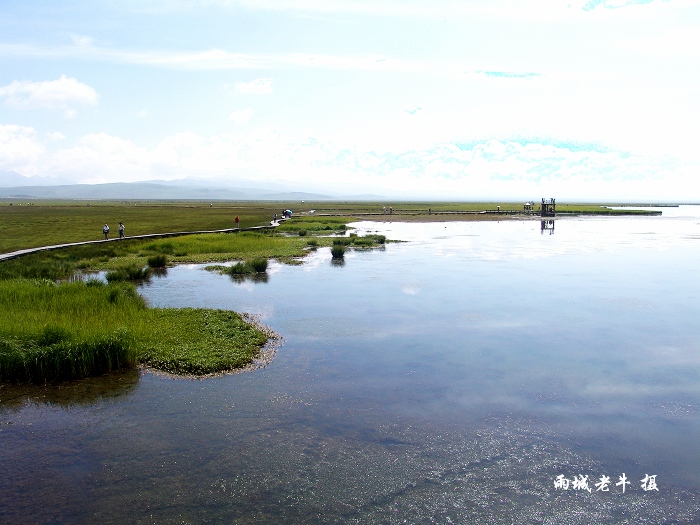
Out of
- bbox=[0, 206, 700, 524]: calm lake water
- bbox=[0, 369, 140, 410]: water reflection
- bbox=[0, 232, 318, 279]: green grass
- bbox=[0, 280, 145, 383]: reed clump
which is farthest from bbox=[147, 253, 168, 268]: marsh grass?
bbox=[0, 369, 140, 410]: water reflection

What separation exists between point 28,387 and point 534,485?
1231 cm

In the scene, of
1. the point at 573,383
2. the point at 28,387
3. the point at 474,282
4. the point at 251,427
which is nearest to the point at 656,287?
the point at 474,282

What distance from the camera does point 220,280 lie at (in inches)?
1284

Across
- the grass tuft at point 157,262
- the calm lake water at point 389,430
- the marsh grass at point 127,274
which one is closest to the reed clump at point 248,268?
the marsh grass at point 127,274

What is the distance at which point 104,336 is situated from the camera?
1611cm

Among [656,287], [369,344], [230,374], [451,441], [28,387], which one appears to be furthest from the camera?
[656,287]

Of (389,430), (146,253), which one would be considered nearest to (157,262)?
(146,253)

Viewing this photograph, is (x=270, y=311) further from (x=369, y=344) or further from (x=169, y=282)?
(x=169, y=282)

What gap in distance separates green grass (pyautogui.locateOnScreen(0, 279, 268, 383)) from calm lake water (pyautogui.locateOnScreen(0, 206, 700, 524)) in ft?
2.54

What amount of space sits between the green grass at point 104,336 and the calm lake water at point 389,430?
0.78 m

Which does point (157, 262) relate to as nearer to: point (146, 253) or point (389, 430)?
point (146, 253)

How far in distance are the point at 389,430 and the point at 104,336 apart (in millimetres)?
8824

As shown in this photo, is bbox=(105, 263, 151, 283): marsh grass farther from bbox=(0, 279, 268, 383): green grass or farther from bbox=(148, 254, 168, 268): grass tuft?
bbox=(0, 279, 268, 383): green grass

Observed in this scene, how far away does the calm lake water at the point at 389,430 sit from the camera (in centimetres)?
964
